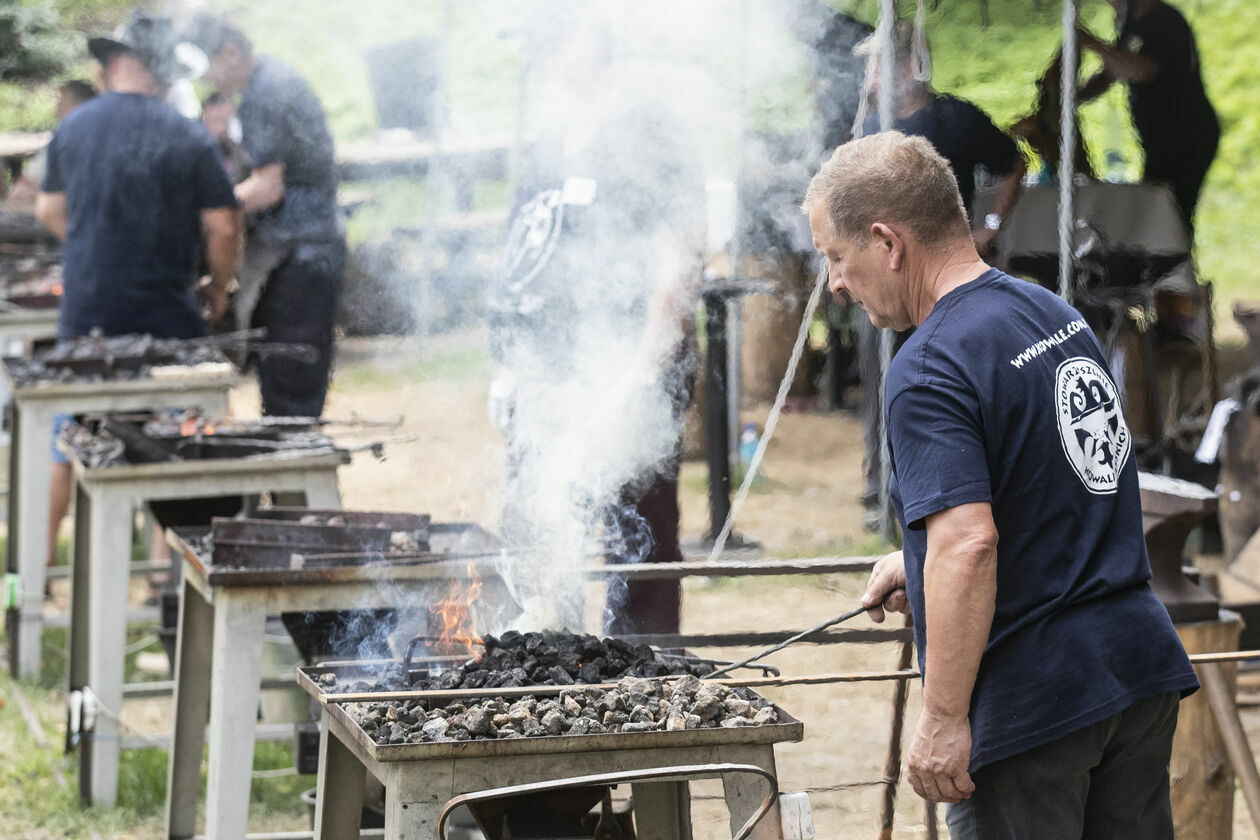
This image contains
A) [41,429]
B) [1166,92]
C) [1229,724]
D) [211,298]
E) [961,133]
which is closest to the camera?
[1229,724]

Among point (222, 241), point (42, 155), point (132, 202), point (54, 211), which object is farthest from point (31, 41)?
point (222, 241)

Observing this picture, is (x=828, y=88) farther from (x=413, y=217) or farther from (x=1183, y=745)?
(x=413, y=217)

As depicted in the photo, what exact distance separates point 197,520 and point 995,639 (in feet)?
12.1

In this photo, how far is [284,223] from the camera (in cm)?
743

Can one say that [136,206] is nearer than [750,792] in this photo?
No

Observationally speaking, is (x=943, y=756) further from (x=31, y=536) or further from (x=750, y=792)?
(x=31, y=536)

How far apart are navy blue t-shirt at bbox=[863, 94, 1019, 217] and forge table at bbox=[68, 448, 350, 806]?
2.93 meters

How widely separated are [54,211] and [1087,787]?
22.3ft

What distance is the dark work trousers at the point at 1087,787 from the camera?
7.73ft

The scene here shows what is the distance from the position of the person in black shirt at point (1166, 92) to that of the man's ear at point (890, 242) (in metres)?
5.82

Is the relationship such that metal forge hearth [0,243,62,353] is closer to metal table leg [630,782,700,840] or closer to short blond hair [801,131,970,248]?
metal table leg [630,782,700,840]

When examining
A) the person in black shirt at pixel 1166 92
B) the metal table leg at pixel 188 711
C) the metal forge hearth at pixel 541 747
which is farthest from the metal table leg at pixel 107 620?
the person in black shirt at pixel 1166 92

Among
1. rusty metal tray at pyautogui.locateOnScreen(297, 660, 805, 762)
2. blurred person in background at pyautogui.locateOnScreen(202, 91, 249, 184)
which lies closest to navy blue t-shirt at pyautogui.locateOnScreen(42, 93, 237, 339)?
blurred person in background at pyautogui.locateOnScreen(202, 91, 249, 184)

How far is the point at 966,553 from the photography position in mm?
2236
